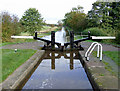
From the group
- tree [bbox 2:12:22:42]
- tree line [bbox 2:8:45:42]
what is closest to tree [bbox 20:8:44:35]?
tree line [bbox 2:8:45:42]

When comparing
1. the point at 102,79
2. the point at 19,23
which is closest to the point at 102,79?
the point at 102,79

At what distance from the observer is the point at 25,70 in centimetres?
408

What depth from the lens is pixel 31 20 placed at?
53.9ft

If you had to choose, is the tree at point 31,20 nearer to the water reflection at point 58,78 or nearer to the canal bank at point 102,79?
the water reflection at point 58,78

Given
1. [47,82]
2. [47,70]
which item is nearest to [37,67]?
[47,70]

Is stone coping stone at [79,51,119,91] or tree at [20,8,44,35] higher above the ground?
tree at [20,8,44,35]

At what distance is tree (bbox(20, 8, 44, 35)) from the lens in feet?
52.6

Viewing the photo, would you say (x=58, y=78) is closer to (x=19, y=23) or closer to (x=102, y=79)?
(x=102, y=79)

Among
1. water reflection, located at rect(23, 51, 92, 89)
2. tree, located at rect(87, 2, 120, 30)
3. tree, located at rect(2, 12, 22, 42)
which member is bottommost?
water reflection, located at rect(23, 51, 92, 89)

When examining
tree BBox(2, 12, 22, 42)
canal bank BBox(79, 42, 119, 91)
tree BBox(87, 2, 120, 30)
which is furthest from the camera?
tree BBox(87, 2, 120, 30)

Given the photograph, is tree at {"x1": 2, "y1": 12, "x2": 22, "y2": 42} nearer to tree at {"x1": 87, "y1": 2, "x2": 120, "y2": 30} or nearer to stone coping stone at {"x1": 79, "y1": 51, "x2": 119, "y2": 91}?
stone coping stone at {"x1": 79, "y1": 51, "x2": 119, "y2": 91}

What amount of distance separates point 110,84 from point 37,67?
291 centimetres

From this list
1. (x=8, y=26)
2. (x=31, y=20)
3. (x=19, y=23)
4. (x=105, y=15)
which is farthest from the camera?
(x=105, y=15)

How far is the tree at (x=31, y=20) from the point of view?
52.6 feet
